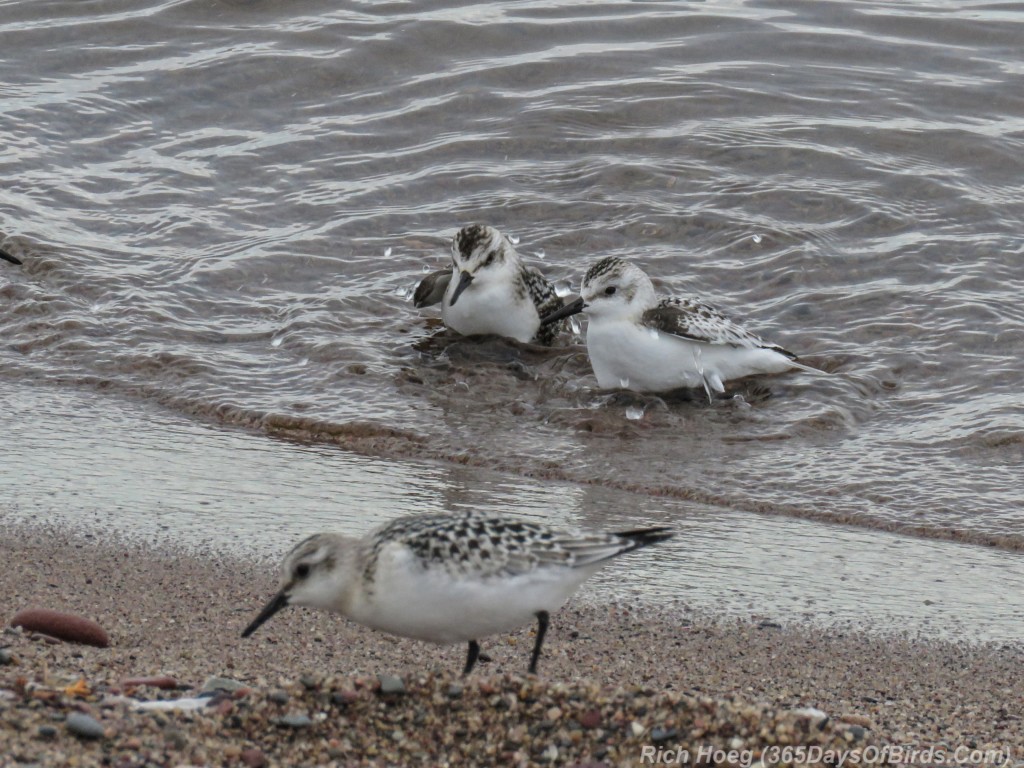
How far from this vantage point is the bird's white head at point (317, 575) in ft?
14.6

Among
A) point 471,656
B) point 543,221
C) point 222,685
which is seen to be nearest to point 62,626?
point 222,685

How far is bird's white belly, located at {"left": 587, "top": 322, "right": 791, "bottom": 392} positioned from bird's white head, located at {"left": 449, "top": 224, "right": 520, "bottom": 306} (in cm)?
113

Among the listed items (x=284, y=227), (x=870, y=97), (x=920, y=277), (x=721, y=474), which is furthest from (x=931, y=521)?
(x=870, y=97)

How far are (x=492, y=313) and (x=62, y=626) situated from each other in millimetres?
5340

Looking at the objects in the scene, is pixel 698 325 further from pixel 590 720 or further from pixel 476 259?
pixel 590 720

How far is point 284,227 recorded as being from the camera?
1138 centimetres

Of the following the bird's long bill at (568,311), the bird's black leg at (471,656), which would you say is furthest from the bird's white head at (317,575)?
the bird's long bill at (568,311)

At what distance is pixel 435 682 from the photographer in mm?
4340

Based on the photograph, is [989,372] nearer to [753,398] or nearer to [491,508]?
[753,398]

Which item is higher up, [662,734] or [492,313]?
[662,734]

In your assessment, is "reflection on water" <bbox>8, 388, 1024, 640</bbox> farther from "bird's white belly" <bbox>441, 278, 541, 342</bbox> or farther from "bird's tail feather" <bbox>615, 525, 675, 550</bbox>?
"bird's white belly" <bbox>441, 278, 541, 342</bbox>

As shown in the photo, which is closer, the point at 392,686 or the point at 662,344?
the point at 392,686

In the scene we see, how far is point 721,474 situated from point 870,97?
650cm

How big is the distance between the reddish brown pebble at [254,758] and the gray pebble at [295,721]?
0.54 feet
